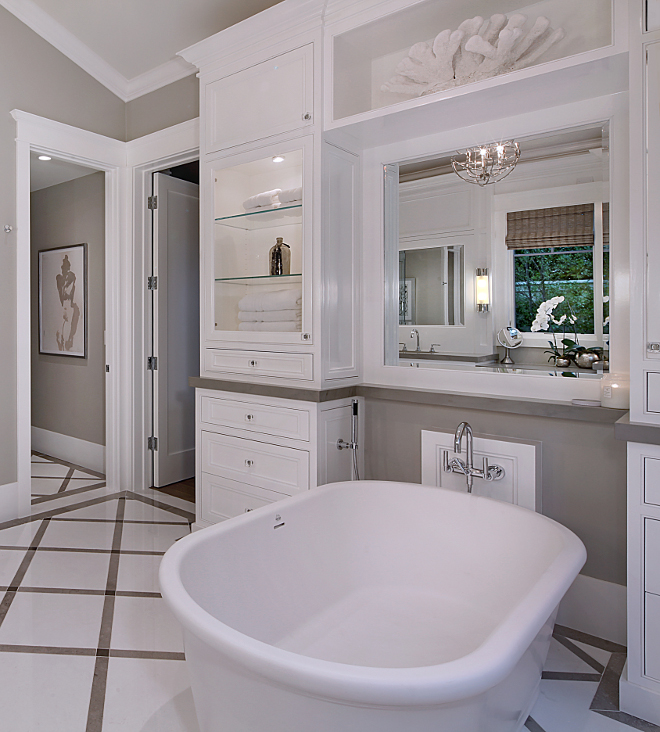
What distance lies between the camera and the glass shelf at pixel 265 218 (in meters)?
2.66

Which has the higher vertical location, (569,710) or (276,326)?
(276,326)

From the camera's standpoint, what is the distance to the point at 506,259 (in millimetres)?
2346

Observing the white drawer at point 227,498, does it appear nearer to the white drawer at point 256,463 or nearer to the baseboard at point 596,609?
the white drawer at point 256,463

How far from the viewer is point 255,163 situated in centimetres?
278

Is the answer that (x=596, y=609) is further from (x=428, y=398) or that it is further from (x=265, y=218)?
(x=265, y=218)

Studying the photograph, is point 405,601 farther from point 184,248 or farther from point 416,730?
point 184,248

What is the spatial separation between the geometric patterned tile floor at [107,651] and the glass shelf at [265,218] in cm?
174

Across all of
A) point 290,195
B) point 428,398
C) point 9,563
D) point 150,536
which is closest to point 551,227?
point 428,398

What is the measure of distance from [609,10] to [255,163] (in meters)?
1.60

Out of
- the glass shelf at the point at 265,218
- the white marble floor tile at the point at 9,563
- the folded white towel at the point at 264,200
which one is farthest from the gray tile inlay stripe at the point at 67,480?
the folded white towel at the point at 264,200

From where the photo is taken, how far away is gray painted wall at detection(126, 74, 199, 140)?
3346mm

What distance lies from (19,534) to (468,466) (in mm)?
2478

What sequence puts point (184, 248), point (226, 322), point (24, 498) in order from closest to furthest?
point (226, 322) < point (24, 498) < point (184, 248)

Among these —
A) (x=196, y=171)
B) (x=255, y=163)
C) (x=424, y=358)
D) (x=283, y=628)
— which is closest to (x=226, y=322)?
(x=255, y=163)
